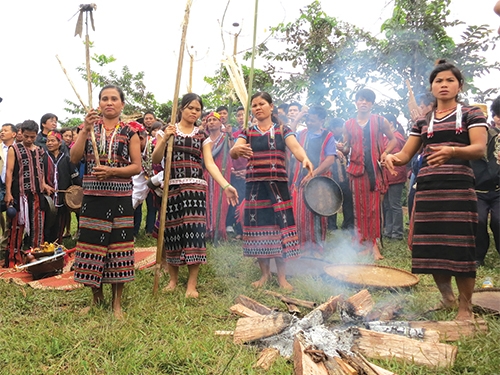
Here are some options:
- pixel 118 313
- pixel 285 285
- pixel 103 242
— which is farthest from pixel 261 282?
pixel 103 242

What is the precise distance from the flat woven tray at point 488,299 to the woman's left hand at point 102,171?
9.83ft

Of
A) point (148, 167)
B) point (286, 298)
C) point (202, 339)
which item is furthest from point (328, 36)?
point (202, 339)

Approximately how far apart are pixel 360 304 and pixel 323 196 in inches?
80.2

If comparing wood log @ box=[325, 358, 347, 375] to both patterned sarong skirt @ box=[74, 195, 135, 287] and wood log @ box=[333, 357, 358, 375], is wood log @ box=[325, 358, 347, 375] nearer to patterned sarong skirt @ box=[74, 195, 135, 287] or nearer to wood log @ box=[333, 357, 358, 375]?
wood log @ box=[333, 357, 358, 375]

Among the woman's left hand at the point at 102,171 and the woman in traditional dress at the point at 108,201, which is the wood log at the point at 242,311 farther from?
the woman's left hand at the point at 102,171

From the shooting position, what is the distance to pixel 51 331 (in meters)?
3.01

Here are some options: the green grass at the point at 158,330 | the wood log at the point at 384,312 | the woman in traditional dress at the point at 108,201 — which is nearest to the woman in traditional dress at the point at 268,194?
the green grass at the point at 158,330

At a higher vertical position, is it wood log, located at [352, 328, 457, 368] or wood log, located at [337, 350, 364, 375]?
wood log, located at [337, 350, 364, 375]

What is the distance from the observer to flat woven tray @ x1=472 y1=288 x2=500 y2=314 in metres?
3.25

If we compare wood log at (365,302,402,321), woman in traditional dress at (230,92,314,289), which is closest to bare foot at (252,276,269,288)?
woman in traditional dress at (230,92,314,289)

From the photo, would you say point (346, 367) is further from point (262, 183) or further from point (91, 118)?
point (91, 118)

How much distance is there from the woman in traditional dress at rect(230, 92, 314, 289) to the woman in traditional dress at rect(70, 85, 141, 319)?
1161 mm

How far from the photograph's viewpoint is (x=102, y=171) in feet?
10.6

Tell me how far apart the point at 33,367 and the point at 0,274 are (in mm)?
2991
